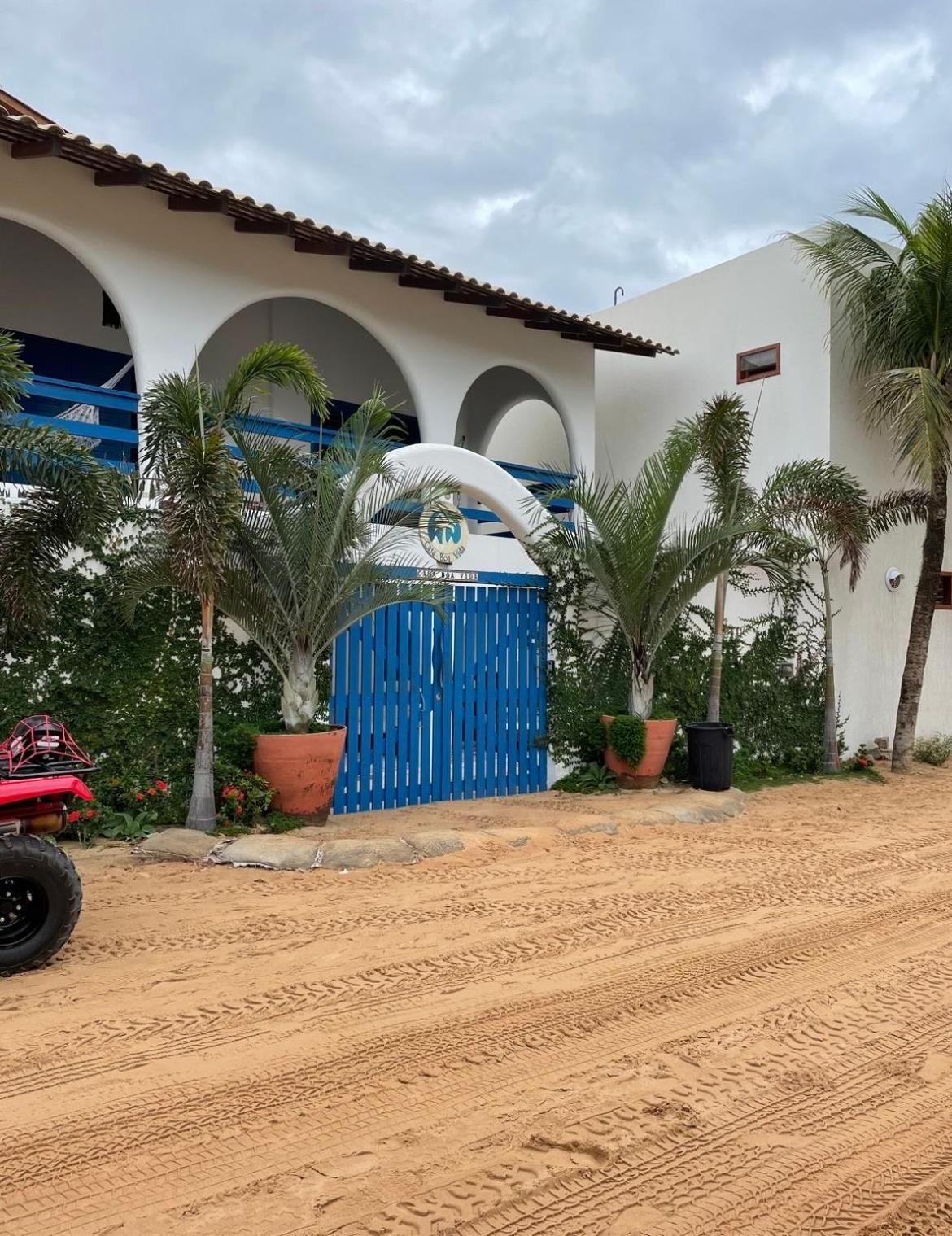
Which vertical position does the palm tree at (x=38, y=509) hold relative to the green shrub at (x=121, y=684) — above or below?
above

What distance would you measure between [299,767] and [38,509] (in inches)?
105

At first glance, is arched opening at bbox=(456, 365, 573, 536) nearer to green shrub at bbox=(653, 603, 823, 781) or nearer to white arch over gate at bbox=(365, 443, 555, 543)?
green shrub at bbox=(653, 603, 823, 781)

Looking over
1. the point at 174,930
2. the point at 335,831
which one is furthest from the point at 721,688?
the point at 174,930

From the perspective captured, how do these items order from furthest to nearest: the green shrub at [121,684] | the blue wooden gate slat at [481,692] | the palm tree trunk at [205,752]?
the blue wooden gate slat at [481,692]
the palm tree trunk at [205,752]
the green shrub at [121,684]

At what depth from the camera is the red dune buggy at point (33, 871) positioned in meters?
4.18

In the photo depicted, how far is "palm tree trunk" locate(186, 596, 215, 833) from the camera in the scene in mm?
7004

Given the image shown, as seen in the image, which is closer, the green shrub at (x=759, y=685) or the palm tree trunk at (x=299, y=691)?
the palm tree trunk at (x=299, y=691)

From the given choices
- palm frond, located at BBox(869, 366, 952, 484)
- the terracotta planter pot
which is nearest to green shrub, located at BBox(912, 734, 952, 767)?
palm frond, located at BBox(869, 366, 952, 484)

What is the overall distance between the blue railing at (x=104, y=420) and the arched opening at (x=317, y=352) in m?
1.75

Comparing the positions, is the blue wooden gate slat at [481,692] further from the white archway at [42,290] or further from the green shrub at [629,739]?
the white archway at [42,290]

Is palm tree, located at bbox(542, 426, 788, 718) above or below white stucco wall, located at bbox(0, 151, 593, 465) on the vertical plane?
below

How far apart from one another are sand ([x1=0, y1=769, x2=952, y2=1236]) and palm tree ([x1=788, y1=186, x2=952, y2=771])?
21.5 ft

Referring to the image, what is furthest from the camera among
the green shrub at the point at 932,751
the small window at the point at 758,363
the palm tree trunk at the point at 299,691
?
the small window at the point at 758,363

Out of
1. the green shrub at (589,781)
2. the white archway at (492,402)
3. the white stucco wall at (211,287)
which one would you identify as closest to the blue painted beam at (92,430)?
the white stucco wall at (211,287)
